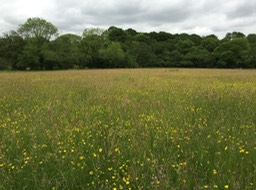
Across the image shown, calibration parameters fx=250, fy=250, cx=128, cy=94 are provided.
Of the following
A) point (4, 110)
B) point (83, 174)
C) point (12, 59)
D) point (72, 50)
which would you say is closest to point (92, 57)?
point (72, 50)

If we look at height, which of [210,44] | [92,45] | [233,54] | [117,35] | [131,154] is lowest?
[131,154]

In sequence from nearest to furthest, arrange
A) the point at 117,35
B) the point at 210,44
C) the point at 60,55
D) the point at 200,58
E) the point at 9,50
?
the point at 9,50, the point at 60,55, the point at 200,58, the point at 210,44, the point at 117,35

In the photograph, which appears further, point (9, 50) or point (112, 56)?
point (112, 56)

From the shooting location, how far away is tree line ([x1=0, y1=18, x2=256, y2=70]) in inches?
2036

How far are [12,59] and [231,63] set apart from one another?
60.3 m

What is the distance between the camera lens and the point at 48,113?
611cm

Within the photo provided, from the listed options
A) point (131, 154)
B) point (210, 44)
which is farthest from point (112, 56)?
point (131, 154)

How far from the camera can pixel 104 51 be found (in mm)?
65688

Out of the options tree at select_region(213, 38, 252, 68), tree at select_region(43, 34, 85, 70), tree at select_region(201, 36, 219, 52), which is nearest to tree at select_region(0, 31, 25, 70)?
tree at select_region(43, 34, 85, 70)

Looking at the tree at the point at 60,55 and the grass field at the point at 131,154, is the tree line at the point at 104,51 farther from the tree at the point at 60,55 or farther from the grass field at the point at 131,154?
the grass field at the point at 131,154

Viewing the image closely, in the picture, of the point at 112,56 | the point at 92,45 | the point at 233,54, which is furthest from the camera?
the point at 233,54

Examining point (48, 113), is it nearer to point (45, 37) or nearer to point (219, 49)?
point (45, 37)

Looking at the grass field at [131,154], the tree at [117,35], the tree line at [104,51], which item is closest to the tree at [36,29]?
the tree line at [104,51]

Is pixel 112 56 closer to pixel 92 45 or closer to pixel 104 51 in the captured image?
pixel 104 51
